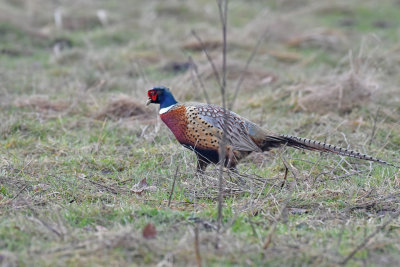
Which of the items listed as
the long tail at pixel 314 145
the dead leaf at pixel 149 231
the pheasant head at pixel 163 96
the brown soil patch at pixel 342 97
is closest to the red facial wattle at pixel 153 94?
the pheasant head at pixel 163 96

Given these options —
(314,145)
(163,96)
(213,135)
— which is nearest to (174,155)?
(163,96)

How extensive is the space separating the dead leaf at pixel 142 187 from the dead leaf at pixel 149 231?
92cm

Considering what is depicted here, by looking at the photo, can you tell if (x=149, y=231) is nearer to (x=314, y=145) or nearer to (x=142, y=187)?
(x=142, y=187)

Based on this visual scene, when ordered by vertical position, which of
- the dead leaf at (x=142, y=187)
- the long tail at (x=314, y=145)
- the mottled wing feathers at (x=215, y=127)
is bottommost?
the dead leaf at (x=142, y=187)

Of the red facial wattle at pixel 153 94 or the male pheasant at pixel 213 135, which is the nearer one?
the male pheasant at pixel 213 135

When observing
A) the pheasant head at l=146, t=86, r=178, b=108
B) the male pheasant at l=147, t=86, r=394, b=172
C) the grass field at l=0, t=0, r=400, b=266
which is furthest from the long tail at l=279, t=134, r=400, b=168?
the pheasant head at l=146, t=86, r=178, b=108

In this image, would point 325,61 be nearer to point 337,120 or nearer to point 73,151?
point 337,120

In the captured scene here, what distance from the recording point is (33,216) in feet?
9.81

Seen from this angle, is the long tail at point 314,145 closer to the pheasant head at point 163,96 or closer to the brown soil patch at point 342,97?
the pheasant head at point 163,96

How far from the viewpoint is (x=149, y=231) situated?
9.04ft

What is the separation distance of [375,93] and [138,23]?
621 cm

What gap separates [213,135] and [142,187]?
61 cm

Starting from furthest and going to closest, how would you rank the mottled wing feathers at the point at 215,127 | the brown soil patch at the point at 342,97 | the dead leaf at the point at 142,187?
the brown soil patch at the point at 342,97 → the mottled wing feathers at the point at 215,127 → the dead leaf at the point at 142,187

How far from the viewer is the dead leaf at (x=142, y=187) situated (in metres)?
3.69
